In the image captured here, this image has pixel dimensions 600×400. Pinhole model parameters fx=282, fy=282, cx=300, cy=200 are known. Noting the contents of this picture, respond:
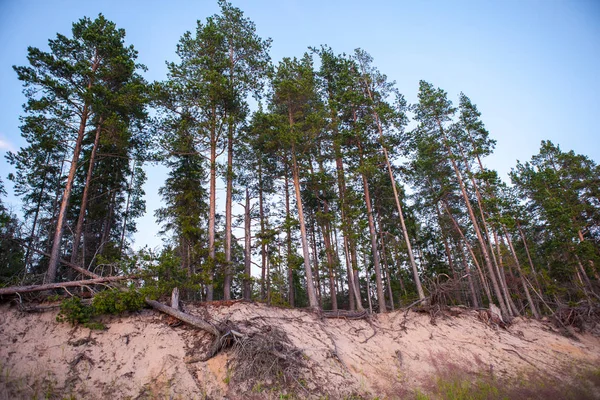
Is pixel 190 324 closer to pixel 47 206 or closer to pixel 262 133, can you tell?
pixel 262 133

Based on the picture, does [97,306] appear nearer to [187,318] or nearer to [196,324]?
[187,318]

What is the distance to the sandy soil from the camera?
6.64 metres

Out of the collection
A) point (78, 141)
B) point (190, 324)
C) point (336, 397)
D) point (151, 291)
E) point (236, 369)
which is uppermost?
point (78, 141)

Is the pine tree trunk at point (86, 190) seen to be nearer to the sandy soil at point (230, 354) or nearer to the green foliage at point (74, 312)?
the sandy soil at point (230, 354)

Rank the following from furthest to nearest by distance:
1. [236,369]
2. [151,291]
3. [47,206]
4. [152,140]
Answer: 1. [47,206]
2. [152,140]
3. [151,291]
4. [236,369]

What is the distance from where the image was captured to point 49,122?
1205cm

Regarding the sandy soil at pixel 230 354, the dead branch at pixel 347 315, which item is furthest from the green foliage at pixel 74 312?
the dead branch at pixel 347 315

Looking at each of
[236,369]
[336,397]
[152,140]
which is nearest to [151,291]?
[236,369]

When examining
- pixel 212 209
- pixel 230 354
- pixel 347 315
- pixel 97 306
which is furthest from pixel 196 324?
pixel 347 315

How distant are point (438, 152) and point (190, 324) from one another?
815 inches

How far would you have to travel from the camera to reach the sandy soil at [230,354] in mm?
6641

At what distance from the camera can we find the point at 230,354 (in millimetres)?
7551

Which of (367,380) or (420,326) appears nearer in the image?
(367,380)

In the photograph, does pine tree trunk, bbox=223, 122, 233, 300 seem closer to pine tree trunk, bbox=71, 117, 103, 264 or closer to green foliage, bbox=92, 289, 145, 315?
green foliage, bbox=92, 289, 145, 315
